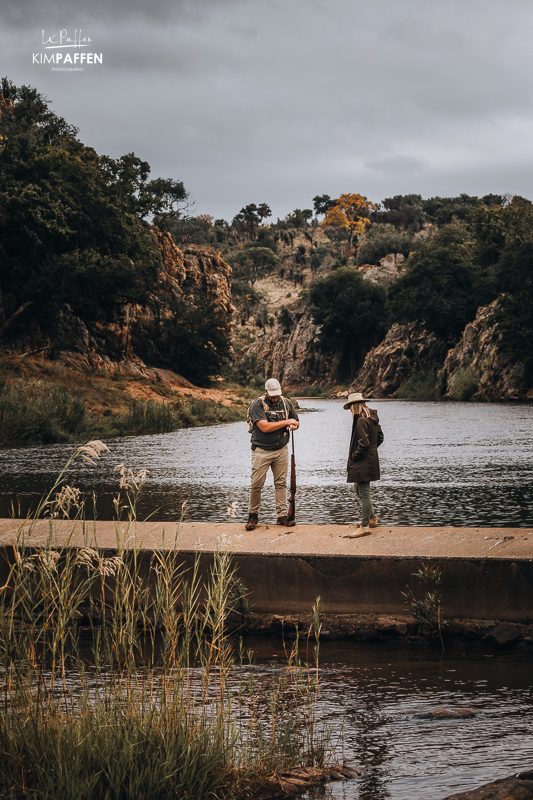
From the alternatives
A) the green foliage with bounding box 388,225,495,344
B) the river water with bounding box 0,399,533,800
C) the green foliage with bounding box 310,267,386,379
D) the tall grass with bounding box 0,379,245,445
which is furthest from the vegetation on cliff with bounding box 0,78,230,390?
the green foliage with bounding box 310,267,386,379

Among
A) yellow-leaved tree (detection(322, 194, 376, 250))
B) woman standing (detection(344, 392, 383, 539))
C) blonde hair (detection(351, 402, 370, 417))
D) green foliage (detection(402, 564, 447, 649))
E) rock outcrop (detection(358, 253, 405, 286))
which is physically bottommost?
green foliage (detection(402, 564, 447, 649))

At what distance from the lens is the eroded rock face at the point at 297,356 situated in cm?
12212

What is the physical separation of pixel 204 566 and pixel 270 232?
160 metres

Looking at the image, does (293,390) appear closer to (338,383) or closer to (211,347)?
(338,383)

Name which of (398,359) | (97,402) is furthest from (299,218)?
(97,402)

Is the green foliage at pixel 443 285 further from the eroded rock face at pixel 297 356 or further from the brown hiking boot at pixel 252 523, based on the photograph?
the brown hiking boot at pixel 252 523

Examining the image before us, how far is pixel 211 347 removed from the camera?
63.0 meters

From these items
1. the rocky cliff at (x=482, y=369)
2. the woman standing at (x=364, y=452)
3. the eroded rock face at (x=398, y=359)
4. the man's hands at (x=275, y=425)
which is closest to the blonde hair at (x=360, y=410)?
the woman standing at (x=364, y=452)

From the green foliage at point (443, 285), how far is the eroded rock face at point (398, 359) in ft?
21.5

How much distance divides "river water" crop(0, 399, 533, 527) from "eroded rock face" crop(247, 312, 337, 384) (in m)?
88.3

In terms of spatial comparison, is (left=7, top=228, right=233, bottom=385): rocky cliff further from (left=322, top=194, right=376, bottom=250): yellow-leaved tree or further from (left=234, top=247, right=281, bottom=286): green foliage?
(left=322, top=194, right=376, bottom=250): yellow-leaved tree

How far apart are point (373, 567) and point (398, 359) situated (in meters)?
85.8

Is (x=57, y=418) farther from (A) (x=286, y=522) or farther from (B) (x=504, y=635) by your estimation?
(B) (x=504, y=635)

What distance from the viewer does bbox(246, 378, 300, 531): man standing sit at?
9.20m
